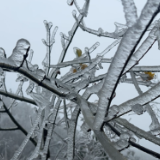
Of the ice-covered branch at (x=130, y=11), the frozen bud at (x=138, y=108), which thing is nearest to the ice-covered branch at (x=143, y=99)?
the frozen bud at (x=138, y=108)

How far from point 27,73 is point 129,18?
1.02ft

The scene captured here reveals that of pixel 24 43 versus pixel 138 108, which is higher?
pixel 24 43

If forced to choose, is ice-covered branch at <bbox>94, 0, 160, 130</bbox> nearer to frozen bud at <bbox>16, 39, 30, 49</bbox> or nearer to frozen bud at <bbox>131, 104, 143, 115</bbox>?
frozen bud at <bbox>131, 104, 143, 115</bbox>

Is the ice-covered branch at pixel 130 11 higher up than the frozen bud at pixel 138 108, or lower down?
higher up

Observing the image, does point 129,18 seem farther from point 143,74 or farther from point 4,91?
point 143,74

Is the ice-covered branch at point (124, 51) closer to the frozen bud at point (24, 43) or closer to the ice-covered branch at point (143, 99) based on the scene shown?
the ice-covered branch at point (143, 99)

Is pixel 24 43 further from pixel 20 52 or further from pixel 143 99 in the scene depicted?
pixel 143 99

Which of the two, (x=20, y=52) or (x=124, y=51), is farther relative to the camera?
(x=20, y=52)

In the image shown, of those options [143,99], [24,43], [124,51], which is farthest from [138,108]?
[24,43]

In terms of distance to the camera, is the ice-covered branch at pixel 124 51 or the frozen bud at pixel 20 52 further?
the frozen bud at pixel 20 52

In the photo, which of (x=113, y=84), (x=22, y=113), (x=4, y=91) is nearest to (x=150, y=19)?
(x=113, y=84)

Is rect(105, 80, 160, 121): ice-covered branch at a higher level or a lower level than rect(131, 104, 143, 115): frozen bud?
higher

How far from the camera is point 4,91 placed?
0.91 m

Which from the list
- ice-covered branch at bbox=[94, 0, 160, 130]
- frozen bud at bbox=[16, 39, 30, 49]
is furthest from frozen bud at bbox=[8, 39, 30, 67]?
ice-covered branch at bbox=[94, 0, 160, 130]
